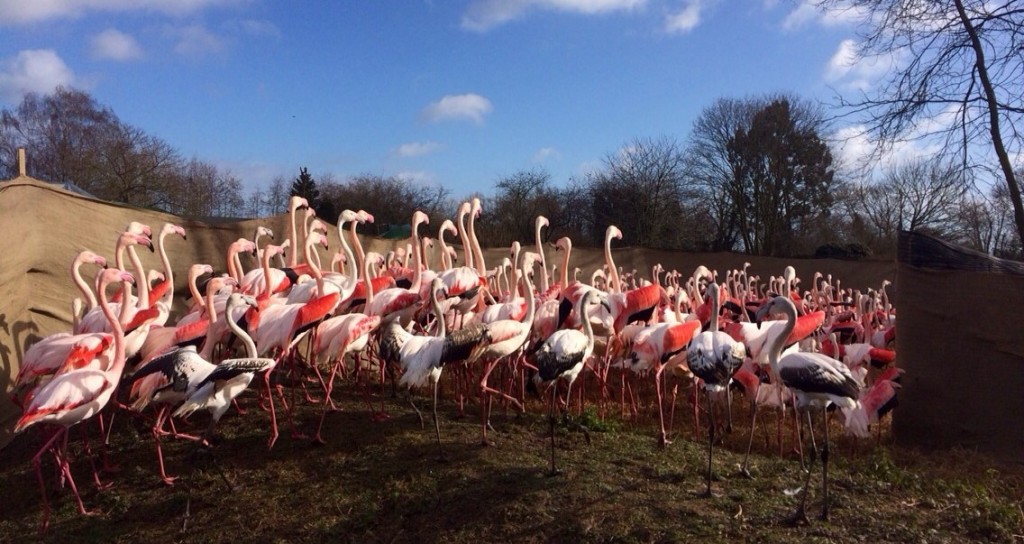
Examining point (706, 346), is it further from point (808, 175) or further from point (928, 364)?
point (808, 175)

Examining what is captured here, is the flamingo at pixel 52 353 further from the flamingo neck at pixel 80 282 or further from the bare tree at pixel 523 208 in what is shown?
the bare tree at pixel 523 208

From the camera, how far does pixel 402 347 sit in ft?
18.6

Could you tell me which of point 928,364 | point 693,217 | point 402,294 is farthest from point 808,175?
point 402,294

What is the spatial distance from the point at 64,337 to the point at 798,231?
25.2 m

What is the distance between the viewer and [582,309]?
19.0ft

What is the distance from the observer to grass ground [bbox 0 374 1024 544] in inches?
167

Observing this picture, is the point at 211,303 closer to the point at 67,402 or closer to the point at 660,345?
the point at 67,402

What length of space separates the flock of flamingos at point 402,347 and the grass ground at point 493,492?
22 centimetres

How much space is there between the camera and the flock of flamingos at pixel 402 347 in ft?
15.9

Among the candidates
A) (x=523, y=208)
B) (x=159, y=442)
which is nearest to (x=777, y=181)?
(x=523, y=208)

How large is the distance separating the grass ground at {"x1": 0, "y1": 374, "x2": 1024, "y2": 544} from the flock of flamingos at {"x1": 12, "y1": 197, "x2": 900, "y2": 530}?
22 cm

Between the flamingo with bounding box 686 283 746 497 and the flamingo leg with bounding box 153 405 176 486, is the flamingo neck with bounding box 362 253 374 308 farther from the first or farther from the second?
the flamingo with bounding box 686 283 746 497

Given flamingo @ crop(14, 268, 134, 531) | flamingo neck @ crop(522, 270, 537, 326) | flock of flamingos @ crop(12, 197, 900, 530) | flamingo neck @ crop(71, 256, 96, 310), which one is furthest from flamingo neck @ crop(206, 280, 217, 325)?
flamingo neck @ crop(522, 270, 537, 326)

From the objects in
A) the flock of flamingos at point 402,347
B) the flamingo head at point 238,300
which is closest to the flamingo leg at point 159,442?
the flock of flamingos at point 402,347
